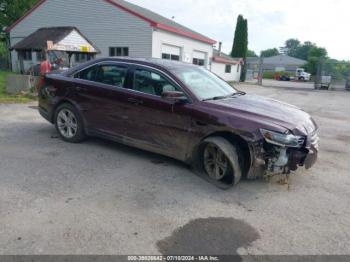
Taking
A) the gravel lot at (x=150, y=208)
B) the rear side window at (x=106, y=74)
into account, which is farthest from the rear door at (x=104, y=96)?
the gravel lot at (x=150, y=208)

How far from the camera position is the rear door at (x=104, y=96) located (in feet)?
17.2

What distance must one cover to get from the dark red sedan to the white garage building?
14.3 meters

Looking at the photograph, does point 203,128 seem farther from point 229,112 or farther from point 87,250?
point 87,250

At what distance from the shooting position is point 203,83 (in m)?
5.18

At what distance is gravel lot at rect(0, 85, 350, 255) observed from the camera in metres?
3.01

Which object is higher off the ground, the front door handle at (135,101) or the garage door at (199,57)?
the garage door at (199,57)

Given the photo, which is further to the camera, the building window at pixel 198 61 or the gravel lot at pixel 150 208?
the building window at pixel 198 61

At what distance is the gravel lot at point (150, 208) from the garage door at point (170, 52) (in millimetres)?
16852

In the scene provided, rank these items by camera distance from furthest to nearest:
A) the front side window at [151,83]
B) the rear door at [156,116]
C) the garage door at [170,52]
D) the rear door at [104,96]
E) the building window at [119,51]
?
the garage door at [170,52] → the building window at [119,51] → the rear door at [104,96] → the front side window at [151,83] → the rear door at [156,116]

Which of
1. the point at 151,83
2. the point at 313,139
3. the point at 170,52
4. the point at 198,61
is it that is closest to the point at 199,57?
the point at 198,61

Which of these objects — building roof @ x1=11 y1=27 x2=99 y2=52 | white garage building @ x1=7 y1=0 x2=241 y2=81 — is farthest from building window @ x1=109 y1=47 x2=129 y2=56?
building roof @ x1=11 y1=27 x2=99 y2=52

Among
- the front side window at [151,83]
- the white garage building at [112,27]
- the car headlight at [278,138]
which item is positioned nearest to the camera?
the car headlight at [278,138]

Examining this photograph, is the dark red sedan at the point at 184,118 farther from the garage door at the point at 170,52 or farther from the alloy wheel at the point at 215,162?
the garage door at the point at 170,52

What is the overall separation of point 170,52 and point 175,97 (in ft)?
61.1
